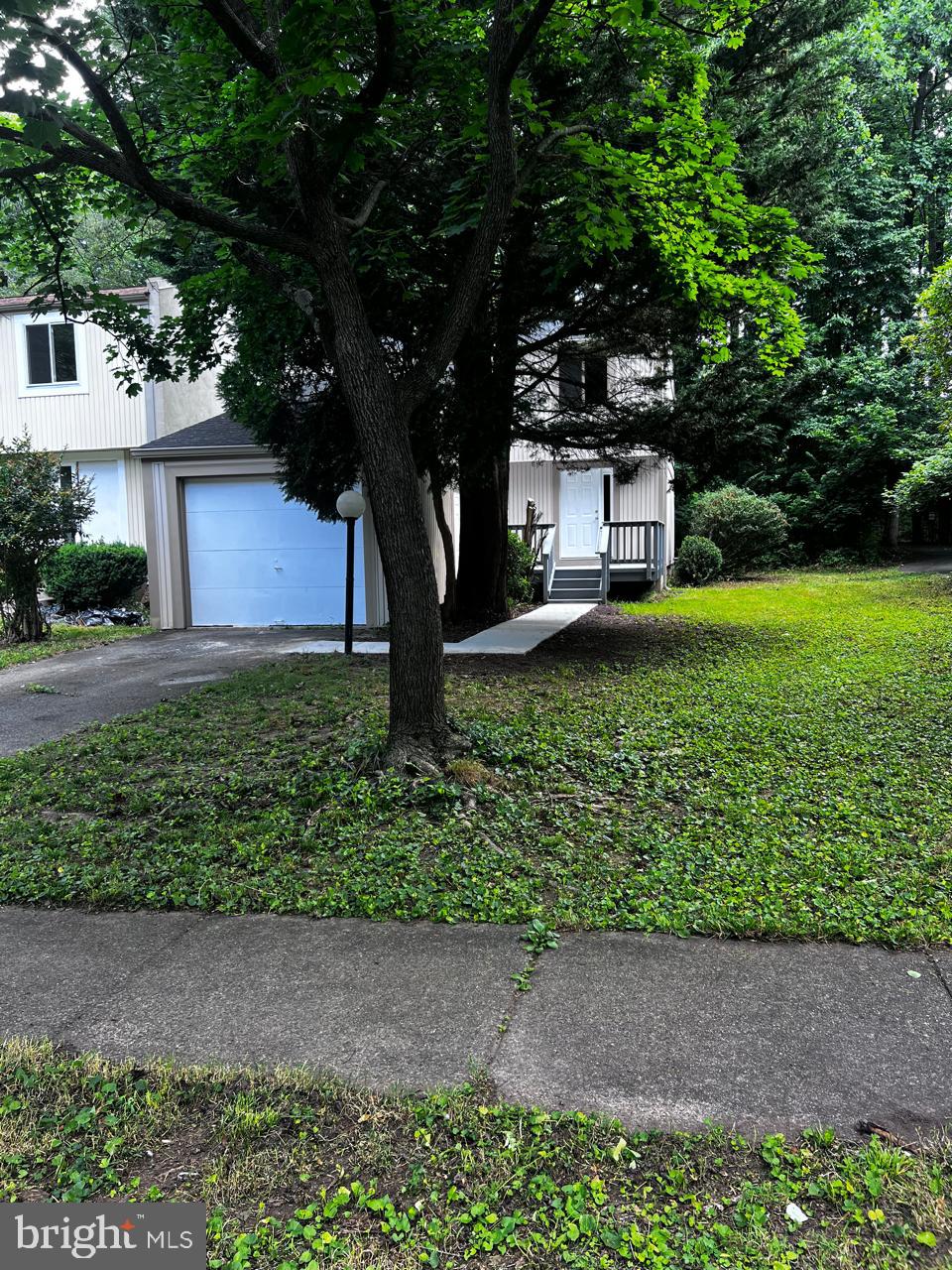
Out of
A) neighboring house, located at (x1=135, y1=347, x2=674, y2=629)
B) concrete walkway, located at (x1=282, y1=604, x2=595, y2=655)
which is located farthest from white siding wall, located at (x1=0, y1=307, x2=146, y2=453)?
concrete walkway, located at (x1=282, y1=604, x2=595, y2=655)

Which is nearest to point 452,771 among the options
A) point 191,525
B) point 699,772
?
point 699,772

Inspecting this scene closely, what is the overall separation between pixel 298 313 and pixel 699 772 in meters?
5.30

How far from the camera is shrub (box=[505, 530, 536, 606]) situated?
17266mm

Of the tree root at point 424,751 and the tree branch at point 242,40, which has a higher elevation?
the tree branch at point 242,40

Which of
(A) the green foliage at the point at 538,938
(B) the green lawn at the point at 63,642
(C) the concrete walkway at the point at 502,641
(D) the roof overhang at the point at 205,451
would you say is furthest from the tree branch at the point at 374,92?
(D) the roof overhang at the point at 205,451

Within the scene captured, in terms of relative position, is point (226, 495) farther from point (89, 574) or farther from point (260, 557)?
point (89, 574)

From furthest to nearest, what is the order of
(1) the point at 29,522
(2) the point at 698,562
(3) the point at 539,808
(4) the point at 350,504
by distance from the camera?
(2) the point at 698,562 → (1) the point at 29,522 → (4) the point at 350,504 → (3) the point at 539,808

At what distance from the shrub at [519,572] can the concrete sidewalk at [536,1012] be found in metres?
13.4

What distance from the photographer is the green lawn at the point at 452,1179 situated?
2127mm

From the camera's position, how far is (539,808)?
5.29 meters

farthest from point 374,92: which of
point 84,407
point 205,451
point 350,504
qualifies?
point 84,407

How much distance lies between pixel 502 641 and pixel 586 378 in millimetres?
3876

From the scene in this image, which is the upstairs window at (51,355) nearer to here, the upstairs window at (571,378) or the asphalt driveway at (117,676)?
the asphalt driveway at (117,676)

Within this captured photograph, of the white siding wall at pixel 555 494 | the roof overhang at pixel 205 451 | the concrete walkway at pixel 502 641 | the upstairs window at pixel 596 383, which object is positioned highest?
the upstairs window at pixel 596 383
